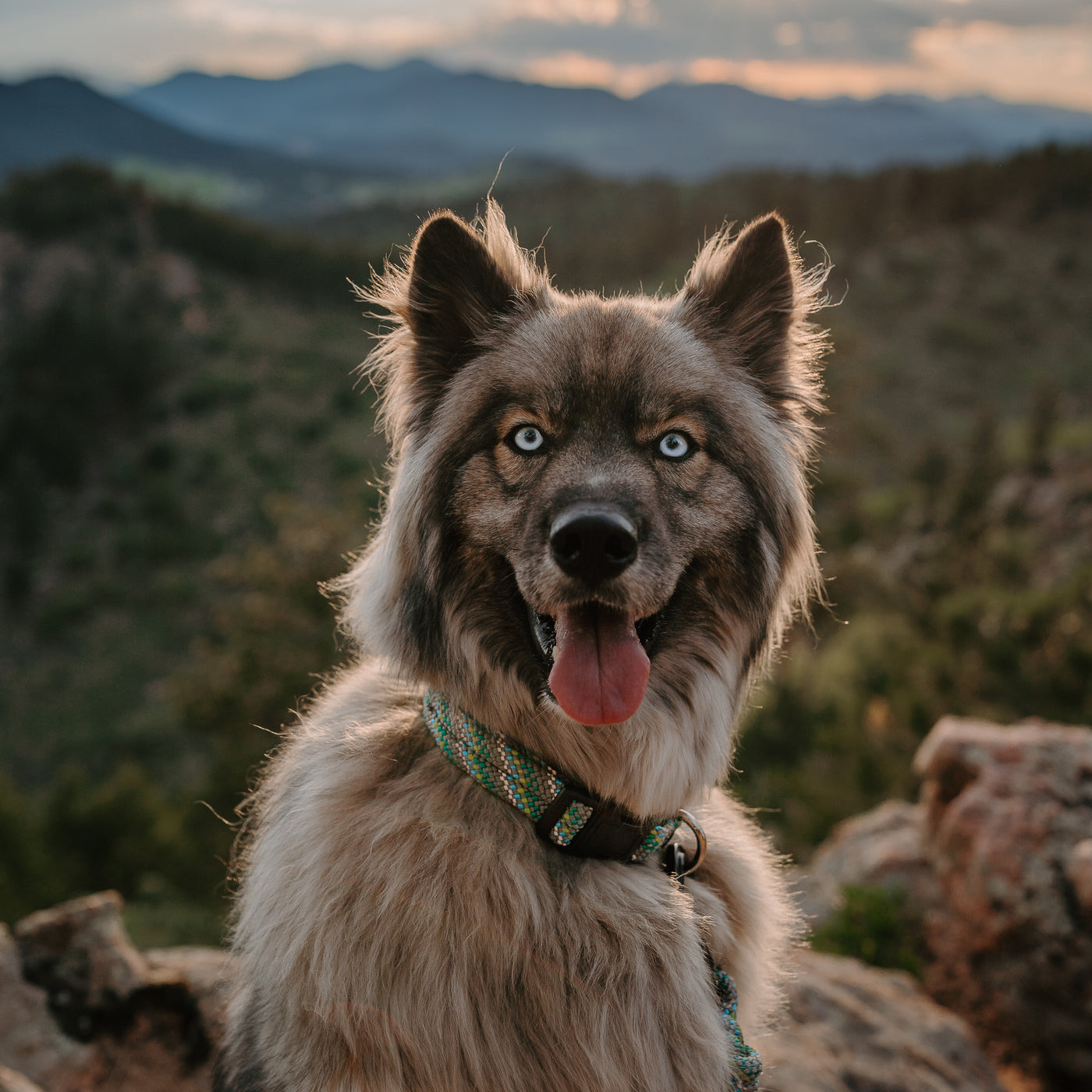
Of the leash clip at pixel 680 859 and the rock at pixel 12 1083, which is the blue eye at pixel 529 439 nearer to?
the leash clip at pixel 680 859

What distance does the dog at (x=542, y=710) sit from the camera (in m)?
2.23

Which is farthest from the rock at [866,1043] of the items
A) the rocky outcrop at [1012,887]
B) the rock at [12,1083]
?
the rock at [12,1083]

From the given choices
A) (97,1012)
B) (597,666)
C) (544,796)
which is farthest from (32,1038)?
(597,666)

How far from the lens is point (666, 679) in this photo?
104 inches

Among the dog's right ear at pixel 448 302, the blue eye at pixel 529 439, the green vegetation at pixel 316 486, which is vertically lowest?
the green vegetation at pixel 316 486

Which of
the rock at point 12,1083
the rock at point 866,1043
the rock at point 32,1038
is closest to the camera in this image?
the rock at point 12,1083

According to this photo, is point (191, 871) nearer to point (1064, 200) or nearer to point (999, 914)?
point (999, 914)

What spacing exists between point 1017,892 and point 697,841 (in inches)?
98.9

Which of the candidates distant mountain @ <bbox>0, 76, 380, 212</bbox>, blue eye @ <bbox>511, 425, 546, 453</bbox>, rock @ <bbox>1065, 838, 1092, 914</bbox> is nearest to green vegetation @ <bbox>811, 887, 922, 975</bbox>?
rock @ <bbox>1065, 838, 1092, 914</bbox>

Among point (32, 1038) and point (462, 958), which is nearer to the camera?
point (462, 958)

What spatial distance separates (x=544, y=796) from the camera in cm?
243

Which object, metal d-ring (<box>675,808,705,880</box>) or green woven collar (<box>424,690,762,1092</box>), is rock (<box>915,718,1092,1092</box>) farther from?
metal d-ring (<box>675,808,705,880</box>)

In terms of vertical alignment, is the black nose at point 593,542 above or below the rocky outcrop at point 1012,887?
above

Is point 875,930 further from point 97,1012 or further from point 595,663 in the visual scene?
point 97,1012
